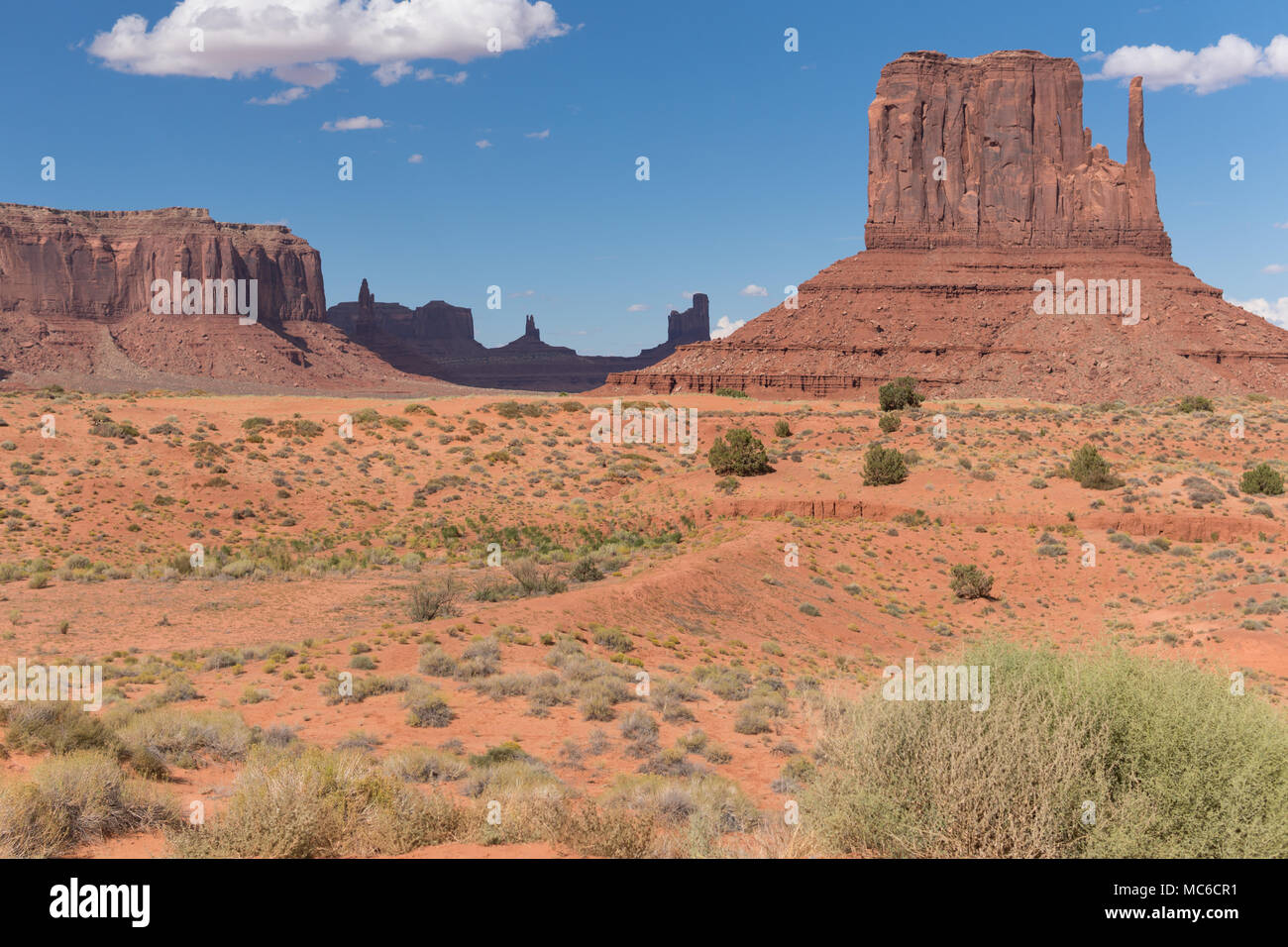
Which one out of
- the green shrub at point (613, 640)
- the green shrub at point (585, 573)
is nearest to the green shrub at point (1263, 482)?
the green shrub at point (585, 573)

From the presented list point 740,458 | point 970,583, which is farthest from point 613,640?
point 740,458

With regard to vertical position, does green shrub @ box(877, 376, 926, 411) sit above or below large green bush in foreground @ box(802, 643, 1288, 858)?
above

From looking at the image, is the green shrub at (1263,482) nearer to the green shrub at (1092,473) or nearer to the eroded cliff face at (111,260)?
the green shrub at (1092,473)

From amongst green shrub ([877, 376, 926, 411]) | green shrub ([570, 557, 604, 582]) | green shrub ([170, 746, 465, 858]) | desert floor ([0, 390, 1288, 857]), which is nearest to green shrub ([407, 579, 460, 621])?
desert floor ([0, 390, 1288, 857])

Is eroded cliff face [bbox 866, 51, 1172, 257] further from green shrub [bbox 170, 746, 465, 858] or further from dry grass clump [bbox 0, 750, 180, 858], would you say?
dry grass clump [bbox 0, 750, 180, 858]
